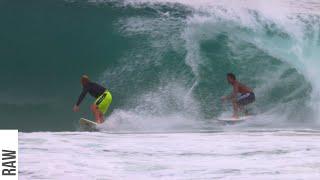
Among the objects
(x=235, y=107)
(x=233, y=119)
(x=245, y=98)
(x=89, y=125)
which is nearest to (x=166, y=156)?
(x=89, y=125)

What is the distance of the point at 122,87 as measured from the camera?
10.1 metres

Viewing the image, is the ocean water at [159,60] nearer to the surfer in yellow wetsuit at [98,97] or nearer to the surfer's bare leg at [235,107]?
the surfer in yellow wetsuit at [98,97]

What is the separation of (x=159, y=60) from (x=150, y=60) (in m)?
0.14

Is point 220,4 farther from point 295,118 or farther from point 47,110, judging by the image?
point 47,110

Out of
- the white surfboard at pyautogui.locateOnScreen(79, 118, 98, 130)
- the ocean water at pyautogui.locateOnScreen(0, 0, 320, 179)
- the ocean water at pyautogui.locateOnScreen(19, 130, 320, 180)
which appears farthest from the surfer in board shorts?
the ocean water at pyautogui.locateOnScreen(19, 130, 320, 180)

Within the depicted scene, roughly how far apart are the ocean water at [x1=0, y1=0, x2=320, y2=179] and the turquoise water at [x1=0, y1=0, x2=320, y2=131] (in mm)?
16

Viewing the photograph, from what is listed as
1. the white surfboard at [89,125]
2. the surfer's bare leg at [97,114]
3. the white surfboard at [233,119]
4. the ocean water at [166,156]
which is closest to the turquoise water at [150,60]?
the white surfboard at [233,119]

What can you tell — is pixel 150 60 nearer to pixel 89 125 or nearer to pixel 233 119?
pixel 233 119

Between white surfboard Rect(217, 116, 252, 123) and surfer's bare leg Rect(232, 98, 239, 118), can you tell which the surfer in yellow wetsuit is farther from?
surfer's bare leg Rect(232, 98, 239, 118)

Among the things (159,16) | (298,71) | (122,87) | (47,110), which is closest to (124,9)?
(159,16)

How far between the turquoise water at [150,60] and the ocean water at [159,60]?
2cm

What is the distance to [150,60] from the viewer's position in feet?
34.3

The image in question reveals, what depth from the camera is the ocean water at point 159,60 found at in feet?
31.8

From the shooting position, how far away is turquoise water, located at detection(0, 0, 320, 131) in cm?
978
